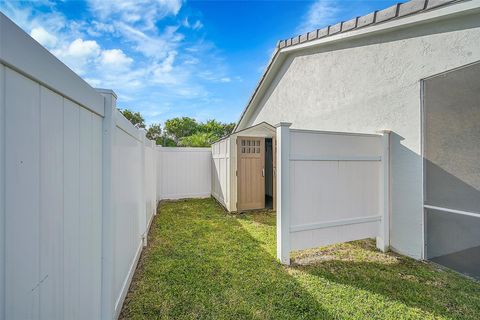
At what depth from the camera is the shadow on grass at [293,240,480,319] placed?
106 inches

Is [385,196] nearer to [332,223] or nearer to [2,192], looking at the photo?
[332,223]

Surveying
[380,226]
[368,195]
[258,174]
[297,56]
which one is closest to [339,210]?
[368,195]

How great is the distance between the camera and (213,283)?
10.2 ft

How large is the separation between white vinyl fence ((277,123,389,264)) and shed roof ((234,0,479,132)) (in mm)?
2018

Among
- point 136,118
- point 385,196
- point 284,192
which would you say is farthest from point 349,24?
point 136,118

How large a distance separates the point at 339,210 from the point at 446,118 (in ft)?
7.24

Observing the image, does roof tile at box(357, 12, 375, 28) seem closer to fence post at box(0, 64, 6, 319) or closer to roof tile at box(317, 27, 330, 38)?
roof tile at box(317, 27, 330, 38)

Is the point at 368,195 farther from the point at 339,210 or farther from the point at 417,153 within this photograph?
the point at 417,153

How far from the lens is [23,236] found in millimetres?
928

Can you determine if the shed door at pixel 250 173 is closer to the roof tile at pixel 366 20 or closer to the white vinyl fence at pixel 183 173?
the white vinyl fence at pixel 183 173

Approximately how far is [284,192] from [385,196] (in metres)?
2.14

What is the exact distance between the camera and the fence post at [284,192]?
142 inches

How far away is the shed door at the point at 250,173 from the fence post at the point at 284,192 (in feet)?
10.9

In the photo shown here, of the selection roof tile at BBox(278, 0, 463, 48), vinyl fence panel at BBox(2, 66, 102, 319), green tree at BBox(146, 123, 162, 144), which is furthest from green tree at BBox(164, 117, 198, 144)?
vinyl fence panel at BBox(2, 66, 102, 319)
